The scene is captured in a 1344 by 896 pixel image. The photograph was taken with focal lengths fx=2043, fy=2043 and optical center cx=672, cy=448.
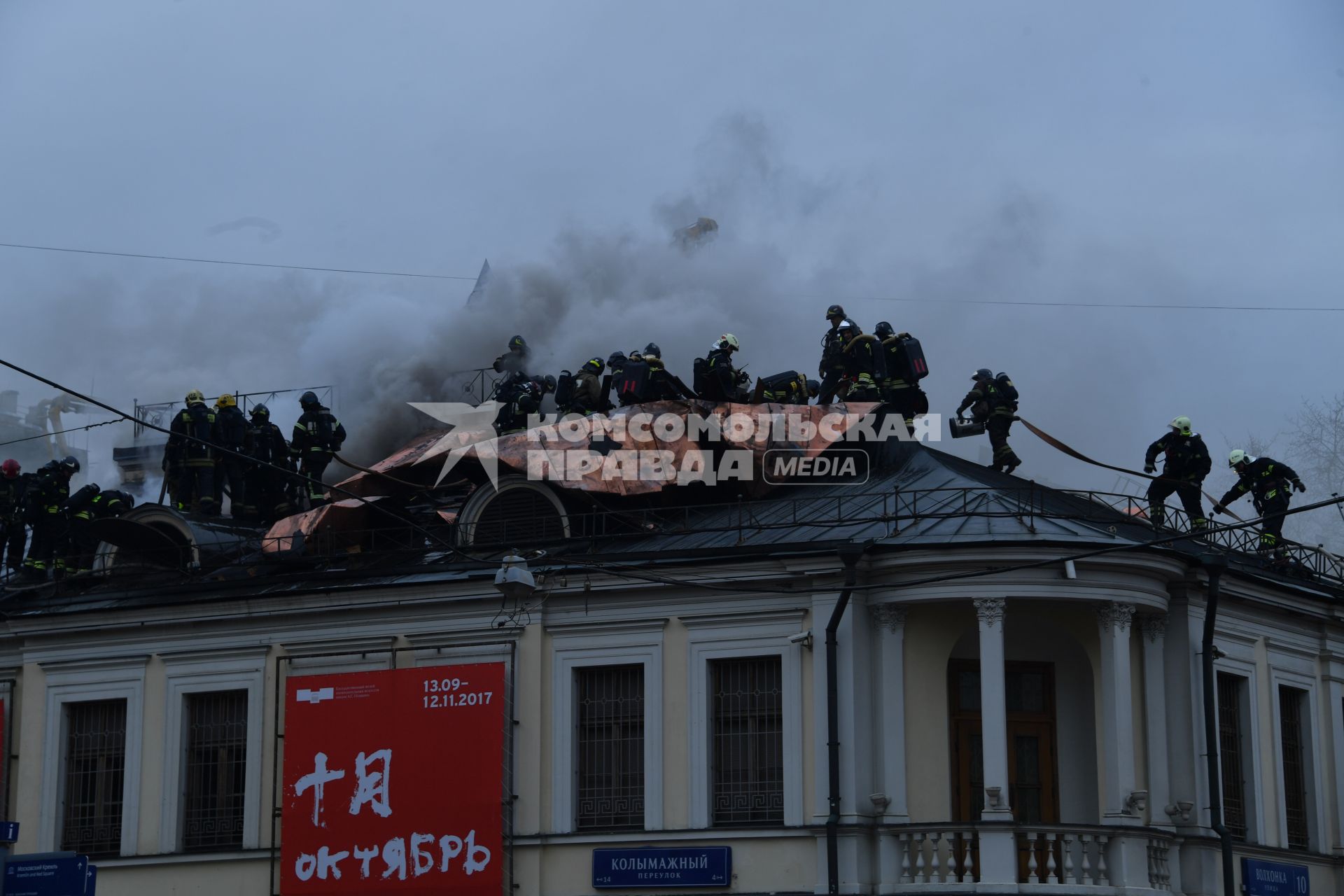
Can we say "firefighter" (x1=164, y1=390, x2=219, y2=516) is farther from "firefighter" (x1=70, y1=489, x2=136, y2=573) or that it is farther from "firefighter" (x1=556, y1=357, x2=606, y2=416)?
"firefighter" (x1=556, y1=357, x2=606, y2=416)

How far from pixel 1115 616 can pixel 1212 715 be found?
2162 millimetres

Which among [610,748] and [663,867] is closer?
[663,867]

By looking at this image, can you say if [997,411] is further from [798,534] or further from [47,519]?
[47,519]

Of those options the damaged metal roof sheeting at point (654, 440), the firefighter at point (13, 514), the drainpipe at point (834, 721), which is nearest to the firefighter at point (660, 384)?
the damaged metal roof sheeting at point (654, 440)

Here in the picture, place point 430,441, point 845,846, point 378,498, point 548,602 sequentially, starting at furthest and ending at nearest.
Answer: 1. point 430,441
2. point 378,498
3. point 548,602
4. point 845,846

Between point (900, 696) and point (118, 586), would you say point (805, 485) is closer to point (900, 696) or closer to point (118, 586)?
point (900, 696)

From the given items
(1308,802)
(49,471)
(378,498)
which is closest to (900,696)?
(1308,802)

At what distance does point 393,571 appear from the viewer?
3125 cm

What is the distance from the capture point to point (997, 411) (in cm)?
3419

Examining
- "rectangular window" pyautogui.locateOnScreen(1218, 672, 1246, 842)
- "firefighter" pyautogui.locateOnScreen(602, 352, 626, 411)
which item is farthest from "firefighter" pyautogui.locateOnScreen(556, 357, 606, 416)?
"rectangular window" pyautogui.locateOnScreen(1218, 672, 1246, 842)

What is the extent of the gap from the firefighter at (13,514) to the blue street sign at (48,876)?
44.9ft

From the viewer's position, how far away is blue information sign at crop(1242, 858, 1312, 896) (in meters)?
28.6

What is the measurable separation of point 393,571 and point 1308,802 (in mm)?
14450

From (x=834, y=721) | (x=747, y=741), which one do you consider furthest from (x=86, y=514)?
(x=834, y=721)
